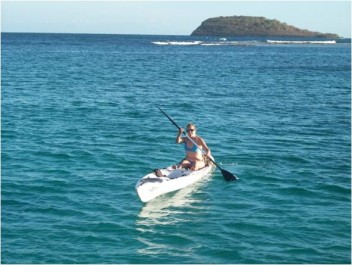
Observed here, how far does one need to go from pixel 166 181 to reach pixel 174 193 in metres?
0.71

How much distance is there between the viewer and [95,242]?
1414 cm

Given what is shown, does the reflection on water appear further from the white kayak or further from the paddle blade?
the paddle blade

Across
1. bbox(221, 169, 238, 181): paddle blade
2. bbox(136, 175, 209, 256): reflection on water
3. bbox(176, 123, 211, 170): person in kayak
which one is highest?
bbox(176, 123, 211, 170): person in kayak

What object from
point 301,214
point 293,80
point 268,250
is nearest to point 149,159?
point 301,214

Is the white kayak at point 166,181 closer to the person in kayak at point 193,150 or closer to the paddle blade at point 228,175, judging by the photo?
the person in kayak at point 193,150

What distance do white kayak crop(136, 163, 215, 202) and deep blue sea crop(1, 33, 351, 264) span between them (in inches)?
12.0

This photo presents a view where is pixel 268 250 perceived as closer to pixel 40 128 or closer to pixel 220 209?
pixel 220 209

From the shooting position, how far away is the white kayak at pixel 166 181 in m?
16.9

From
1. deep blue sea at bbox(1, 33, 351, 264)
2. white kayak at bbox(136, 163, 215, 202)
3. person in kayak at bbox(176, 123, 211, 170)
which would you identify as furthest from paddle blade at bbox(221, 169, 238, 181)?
person in kayak at bbox(176, 123, 211, 170)

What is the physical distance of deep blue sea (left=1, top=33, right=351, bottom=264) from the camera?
45.9ft

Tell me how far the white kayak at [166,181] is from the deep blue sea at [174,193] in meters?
0.30

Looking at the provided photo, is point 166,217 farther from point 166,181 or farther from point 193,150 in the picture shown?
point 193,150

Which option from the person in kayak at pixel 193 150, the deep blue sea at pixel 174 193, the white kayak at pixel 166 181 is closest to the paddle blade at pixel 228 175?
the deep blue sea at pixel 174 193

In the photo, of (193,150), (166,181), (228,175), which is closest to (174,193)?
(166,181)
